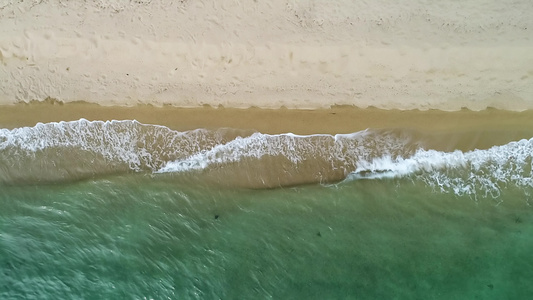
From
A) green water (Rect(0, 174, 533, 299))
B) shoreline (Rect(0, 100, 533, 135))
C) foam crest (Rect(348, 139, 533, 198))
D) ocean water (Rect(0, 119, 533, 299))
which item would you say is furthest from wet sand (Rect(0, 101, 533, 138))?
green water (Rect(0, 174, 533, 299))

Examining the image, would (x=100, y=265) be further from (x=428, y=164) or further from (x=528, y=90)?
(x=528, y=90)

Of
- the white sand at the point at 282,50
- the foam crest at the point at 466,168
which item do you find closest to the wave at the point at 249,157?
the foam crest at the point at 466,168

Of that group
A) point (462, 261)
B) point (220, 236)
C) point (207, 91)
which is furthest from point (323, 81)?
point (462, 261)

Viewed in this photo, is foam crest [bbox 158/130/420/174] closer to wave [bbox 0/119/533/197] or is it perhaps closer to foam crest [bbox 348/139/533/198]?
wave [bbox 0/119/533/197]

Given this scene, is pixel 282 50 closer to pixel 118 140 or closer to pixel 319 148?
pixel 319 148

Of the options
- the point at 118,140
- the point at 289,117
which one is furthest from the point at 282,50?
the point at 118,140
